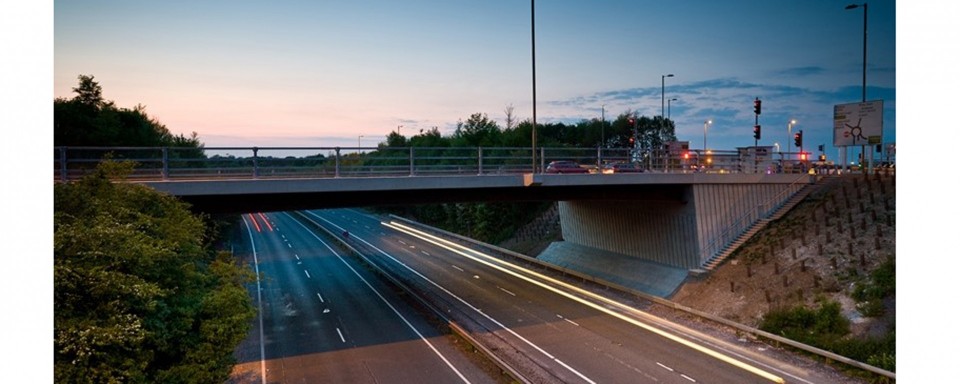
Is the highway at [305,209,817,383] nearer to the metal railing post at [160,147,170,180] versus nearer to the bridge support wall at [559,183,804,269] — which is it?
the bridge support wall at [559,183,804,269]

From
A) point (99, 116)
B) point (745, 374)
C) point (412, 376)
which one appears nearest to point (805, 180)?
point (745, 374)

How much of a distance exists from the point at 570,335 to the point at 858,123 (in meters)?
26.3

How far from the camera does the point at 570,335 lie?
82.1ft

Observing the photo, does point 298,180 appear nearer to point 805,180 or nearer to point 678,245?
point 678,245

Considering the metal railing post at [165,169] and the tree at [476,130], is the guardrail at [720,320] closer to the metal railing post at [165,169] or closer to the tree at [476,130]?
the metal railing post at [165,169]

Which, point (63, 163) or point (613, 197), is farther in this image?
point (613, 197)

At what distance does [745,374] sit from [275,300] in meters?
26.3

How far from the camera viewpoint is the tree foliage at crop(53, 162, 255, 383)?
1209 cm

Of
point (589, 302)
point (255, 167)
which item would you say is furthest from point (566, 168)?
point (255, 167)

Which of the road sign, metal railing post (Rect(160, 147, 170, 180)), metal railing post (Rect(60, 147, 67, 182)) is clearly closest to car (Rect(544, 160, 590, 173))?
the road sign

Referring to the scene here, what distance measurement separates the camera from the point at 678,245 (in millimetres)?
33156

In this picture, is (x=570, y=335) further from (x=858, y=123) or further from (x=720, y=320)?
(x=858, y=123)

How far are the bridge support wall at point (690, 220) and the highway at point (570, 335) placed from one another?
538 centimetres

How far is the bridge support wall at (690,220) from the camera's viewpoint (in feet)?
106
